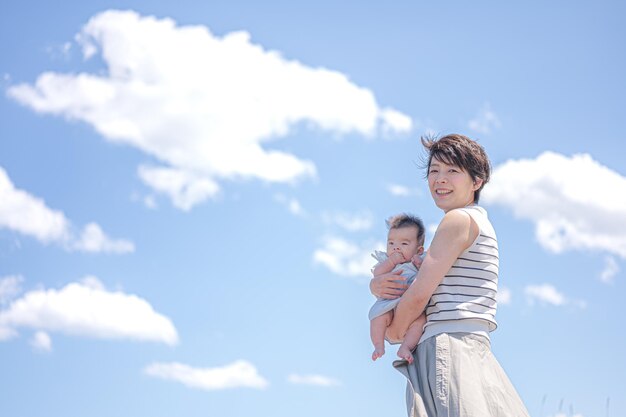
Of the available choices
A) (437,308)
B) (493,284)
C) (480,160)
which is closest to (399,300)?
(437,308)

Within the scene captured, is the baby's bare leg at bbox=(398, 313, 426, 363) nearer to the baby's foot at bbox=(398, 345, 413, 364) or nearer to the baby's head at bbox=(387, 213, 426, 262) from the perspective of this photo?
the baby's foot at bbox=(398, 345, 413, 364)

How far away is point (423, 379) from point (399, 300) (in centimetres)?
40

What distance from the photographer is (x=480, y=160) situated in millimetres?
4520

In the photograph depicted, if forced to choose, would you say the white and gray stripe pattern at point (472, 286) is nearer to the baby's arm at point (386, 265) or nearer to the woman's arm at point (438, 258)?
the woman's arm at point (438, 258)

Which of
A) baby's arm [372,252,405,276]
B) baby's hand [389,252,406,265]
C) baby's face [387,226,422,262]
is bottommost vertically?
baby's arm [372,252,405,276]

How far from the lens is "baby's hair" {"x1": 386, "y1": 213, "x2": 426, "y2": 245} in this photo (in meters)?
5.14

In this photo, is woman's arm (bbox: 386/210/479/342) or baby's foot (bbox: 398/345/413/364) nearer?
woman's arm (bbox: 386/210/479/342)

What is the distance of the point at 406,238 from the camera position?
5.07 meters

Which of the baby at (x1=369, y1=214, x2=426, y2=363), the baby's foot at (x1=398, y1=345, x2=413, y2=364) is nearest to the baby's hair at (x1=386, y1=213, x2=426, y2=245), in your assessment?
the baby at (x1=369, y1=214, x2=426, y2=363)

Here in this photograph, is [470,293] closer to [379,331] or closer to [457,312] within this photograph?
[457,312]

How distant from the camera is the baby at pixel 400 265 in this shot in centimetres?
446

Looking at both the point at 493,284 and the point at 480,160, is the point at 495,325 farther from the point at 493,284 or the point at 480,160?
the point at 480,160

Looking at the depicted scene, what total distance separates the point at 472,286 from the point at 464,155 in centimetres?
66

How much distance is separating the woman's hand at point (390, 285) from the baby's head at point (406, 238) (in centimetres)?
41
